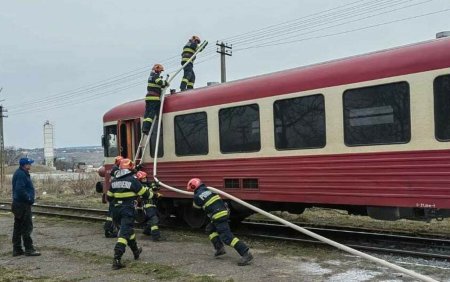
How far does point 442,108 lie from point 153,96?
20.1ft

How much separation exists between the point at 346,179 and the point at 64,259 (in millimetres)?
4592

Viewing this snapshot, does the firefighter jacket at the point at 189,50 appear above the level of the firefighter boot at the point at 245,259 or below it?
above

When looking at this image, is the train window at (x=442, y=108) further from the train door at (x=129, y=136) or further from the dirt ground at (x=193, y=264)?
the train door at (x=129, y=136)

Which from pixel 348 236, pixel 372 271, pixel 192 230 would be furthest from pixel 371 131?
pixel 192 230

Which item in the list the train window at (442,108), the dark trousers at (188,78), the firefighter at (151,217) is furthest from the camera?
the dark trousers at (188,78)

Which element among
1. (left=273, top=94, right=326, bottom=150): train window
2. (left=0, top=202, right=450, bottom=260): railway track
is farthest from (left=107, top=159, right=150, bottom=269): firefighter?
(left=0, top=202, right=450, bottom=260): railway track

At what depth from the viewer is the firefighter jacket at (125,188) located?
7.99 meters

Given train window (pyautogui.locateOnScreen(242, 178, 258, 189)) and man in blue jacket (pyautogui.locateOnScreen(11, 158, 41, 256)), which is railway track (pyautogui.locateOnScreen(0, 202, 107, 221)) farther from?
train window (pyautogui.locateOnScreen(242, 178, 258, 189))

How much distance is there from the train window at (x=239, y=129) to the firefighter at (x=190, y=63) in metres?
2.72

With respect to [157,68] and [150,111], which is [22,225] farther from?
[157,68]

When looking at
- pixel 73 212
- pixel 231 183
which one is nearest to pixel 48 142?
pixel 73 212

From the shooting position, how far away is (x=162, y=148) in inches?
447

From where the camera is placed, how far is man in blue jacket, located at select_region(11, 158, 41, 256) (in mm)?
8883

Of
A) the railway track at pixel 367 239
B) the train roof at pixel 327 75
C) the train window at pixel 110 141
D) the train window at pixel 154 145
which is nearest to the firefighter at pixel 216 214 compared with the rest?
the railway track at pixel 367 239
